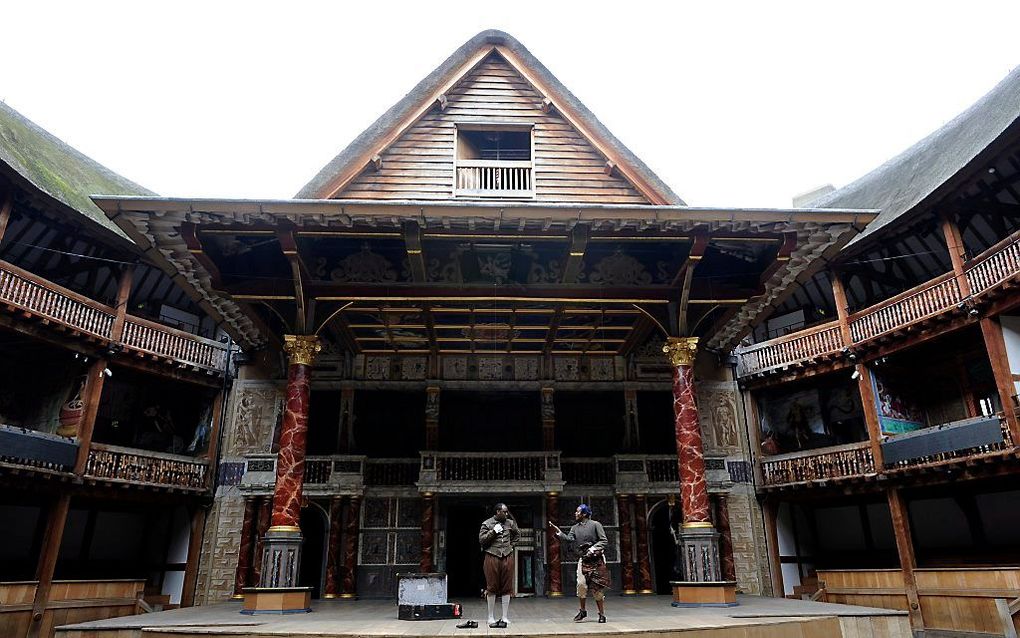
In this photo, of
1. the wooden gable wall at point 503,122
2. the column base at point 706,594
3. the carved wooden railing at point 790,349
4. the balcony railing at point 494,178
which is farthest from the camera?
the carved wooden railing at point 790,349

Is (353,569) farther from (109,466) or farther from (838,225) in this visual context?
(838,225)

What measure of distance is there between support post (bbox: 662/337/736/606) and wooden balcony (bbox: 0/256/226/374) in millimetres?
14983

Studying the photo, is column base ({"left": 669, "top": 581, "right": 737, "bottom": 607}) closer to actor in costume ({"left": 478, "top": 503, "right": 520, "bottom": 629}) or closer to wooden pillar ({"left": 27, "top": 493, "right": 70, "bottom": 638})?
actor in costume ({"left": 478, "top": 503, "right": 520, "bottom": 629})

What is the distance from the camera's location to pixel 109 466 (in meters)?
18.3

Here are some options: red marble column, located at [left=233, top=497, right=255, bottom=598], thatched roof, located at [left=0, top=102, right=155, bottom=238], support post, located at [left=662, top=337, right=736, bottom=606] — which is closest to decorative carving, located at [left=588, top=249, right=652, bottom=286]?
support post, located at [left=662, top=337, right=736, bottom=606]

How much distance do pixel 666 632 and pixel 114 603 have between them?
15.1 m

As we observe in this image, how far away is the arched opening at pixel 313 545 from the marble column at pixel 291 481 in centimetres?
772

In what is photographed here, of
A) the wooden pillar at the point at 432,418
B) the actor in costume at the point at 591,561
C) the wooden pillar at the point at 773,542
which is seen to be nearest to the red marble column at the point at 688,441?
the actor in costume at the point at 591,561

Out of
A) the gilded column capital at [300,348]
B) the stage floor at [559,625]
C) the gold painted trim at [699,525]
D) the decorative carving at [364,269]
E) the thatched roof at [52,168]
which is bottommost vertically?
the stage floor at [559,625]

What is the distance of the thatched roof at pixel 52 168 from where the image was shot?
16.4m

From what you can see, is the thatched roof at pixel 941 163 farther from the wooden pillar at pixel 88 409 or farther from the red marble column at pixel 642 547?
the wooden pillar at pixel 88 409

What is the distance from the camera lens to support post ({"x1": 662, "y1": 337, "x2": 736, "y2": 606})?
12227 mm

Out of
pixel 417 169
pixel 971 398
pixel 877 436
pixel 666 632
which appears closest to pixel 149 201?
pixel 417 169

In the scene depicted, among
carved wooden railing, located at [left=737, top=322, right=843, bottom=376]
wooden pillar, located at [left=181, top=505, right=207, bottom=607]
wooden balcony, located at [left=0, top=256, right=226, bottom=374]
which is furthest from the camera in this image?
carved wooden railing, located at [left=737, top=322, right=843, bottom=376]
